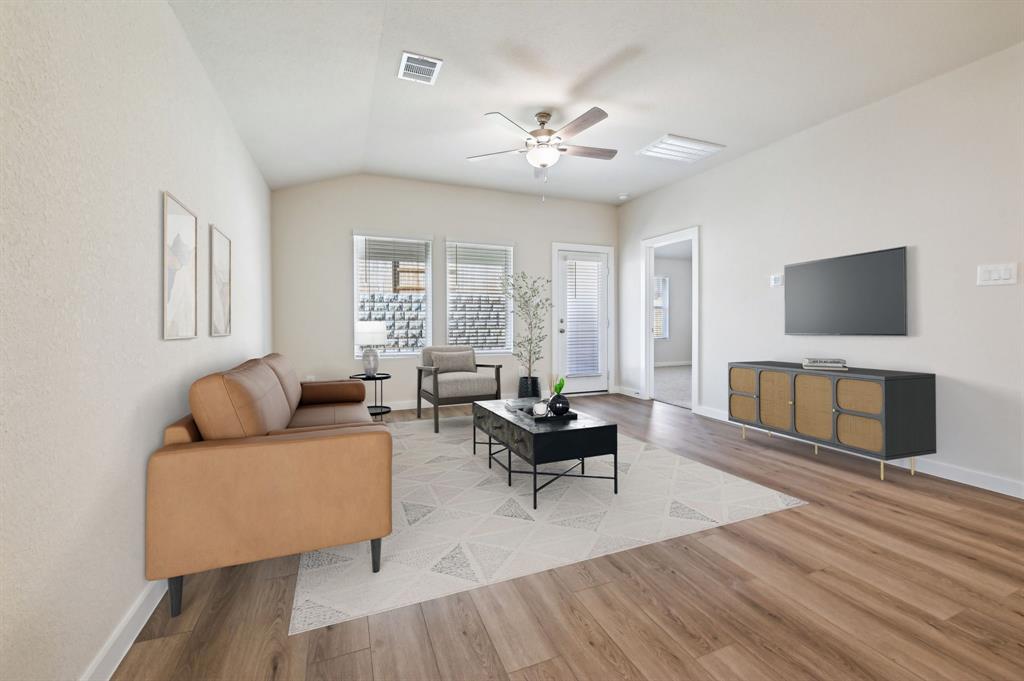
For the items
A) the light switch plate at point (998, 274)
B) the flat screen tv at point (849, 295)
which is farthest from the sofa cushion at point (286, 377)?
the light switch plate at point (998, 274)

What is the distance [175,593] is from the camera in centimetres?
173

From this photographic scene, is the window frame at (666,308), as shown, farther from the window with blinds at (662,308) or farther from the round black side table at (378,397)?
the round black side table at (378,397)

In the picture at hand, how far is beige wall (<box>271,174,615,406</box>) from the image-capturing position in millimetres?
5383

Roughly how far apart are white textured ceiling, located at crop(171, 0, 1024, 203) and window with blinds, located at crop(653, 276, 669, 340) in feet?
21.4

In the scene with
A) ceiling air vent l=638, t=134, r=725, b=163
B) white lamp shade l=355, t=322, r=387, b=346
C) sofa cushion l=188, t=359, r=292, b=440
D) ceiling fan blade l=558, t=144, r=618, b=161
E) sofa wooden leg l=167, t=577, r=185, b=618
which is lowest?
sofa wooden leg l=167, t=577, r=185, b=618

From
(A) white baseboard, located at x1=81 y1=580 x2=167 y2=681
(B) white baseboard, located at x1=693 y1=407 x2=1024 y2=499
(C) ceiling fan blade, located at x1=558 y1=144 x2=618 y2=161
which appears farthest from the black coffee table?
Result: (B) white baseboard, located at x1=693 y1=407 x2=1024 y2=499

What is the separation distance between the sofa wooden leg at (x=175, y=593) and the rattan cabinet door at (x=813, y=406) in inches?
163

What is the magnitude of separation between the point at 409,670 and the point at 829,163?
190 inches

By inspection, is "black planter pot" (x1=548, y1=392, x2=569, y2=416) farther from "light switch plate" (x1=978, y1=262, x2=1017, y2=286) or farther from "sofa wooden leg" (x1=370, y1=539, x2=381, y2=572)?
"light switch plate" (x1=978, y1=262, x2=1017, y2=286)

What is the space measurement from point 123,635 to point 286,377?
1.93 metres

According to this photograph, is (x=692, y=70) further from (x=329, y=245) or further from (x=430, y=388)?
(x=329, y=245)

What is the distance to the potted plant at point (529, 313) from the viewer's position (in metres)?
6.44

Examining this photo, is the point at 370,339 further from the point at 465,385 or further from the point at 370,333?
the point at 465,385

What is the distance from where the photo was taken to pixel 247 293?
13.1 feet
